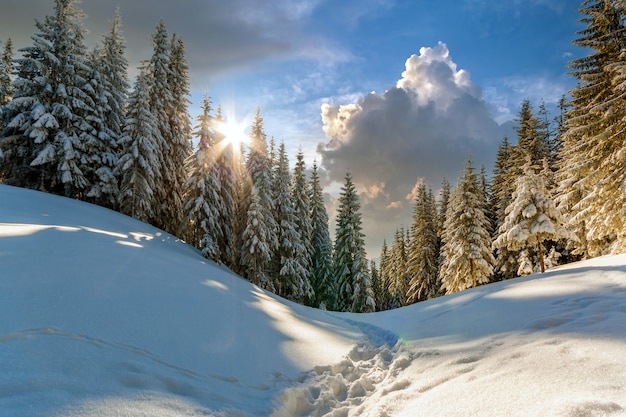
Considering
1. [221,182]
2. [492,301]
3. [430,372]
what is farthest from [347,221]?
[430,372]

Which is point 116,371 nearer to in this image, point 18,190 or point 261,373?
point 261,373

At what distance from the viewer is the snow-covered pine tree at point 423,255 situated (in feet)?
123

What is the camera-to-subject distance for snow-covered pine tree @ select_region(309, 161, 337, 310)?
33.8 meters

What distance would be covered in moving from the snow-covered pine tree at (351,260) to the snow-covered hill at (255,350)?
22.1 meters

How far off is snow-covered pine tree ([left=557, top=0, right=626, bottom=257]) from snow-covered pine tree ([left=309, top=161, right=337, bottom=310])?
21484 millimetres

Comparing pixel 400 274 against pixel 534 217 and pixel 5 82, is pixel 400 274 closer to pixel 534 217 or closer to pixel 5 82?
pixel 534 217

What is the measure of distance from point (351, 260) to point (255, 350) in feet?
86.6

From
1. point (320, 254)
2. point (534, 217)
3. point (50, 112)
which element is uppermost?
point (50, 112)

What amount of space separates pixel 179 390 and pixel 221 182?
22589 mm

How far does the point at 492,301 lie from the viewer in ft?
26.3

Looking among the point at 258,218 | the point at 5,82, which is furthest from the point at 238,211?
the point at 5,82

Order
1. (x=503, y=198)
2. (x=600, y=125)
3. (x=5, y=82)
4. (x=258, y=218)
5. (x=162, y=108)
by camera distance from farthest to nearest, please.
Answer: (x=503, y=198)
(x=5, y=82)
(x=162, y=108)
(x=258, y=218)
(x=600, y=125)

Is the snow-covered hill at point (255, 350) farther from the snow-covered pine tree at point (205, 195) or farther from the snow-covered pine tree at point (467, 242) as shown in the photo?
the snow-covered pine tree at point (467, 242)

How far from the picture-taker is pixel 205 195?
22.7 metres
